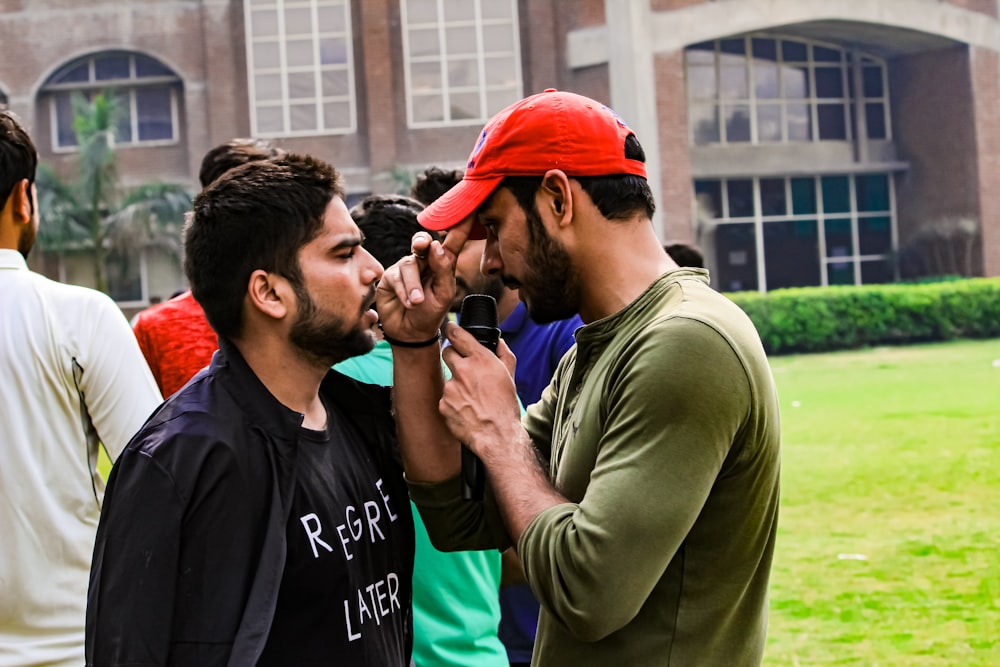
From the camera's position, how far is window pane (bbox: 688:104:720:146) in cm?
3291

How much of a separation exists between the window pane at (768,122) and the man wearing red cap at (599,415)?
1269 inches

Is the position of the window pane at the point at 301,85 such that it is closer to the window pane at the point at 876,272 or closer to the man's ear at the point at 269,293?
the window pane at the point at 876,272

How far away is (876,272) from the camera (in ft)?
112

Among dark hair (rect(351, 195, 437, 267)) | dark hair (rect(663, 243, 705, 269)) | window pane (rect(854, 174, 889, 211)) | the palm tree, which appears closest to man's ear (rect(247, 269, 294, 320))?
dark hair (rect(351, 195, 437, 267))

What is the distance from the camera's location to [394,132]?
33.0m

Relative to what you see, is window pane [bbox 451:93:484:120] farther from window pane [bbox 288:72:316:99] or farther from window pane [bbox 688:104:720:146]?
A: window pane [bbox 688:104:720:146]

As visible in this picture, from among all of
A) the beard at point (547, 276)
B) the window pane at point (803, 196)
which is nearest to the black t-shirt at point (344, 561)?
the beard at point (547, 276)

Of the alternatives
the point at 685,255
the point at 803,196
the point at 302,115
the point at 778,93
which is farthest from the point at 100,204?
the point at 685,255

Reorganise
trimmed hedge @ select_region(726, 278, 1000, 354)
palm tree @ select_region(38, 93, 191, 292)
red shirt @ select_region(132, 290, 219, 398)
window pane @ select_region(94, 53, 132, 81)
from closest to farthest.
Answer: red shirt @ select_region(132, 290, 219, 398) → trimmed hedge @ select_region(726, 278, 1000, 354) → palm tree @ select_region(38, 93, 191, 292) → window pane @ select_region(94, 53, 132, 81)

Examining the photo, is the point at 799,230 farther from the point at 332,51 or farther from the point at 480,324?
the point at 480,324

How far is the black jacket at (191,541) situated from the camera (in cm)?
198

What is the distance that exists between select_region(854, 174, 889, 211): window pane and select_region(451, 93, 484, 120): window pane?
11.1 meters

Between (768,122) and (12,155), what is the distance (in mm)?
32004

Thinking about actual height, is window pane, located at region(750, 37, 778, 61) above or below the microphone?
above
